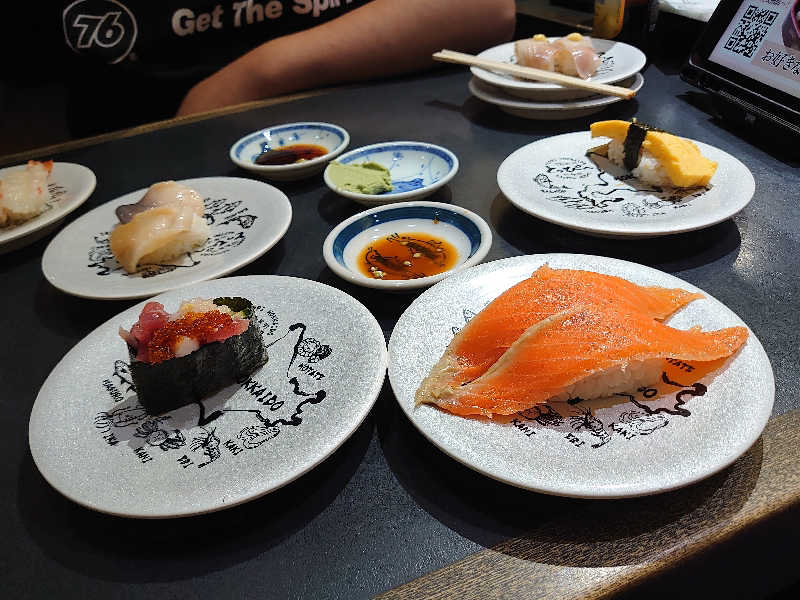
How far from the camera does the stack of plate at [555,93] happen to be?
7.23ft

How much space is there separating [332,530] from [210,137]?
204 cm

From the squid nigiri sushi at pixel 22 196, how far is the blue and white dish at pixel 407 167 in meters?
0.96

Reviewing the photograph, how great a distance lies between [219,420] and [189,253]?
2.36 feet

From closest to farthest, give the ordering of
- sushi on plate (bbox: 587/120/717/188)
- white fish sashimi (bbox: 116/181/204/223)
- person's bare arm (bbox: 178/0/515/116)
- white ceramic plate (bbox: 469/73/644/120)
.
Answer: sushi on plate (bbox: 587/120/717/188) < white fish sashimi (bbox: 116/181/204/223) < white ceramic plate (bbox: 469/73/644/120) < person's bare arm (bbox: 178/0/515/116)

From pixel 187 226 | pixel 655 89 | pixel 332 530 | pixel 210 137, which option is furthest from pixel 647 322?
pixel 210 137

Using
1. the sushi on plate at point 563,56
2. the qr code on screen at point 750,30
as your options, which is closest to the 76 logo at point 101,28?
the sushi on plate at point 563,56

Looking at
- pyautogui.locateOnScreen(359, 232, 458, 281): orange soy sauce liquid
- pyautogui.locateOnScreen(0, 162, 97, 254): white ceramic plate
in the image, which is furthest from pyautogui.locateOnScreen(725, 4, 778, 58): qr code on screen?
pyautogui.locateOnScreen(0, 162, 97, 254): white ceramic plate

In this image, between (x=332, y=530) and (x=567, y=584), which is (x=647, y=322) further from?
(x=332, y=530)

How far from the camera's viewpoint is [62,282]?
1481 millimetres

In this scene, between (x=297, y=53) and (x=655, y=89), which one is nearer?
(x=655, y=89)

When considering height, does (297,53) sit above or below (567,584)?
below

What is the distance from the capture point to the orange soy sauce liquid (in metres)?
1.47

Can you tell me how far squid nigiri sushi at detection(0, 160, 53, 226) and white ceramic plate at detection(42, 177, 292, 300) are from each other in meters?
0.20

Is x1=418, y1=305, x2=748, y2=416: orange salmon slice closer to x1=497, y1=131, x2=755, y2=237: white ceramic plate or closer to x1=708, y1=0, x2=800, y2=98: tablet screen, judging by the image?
x1=497, y1=131, x2=755, y2=237: white ceramic plate
